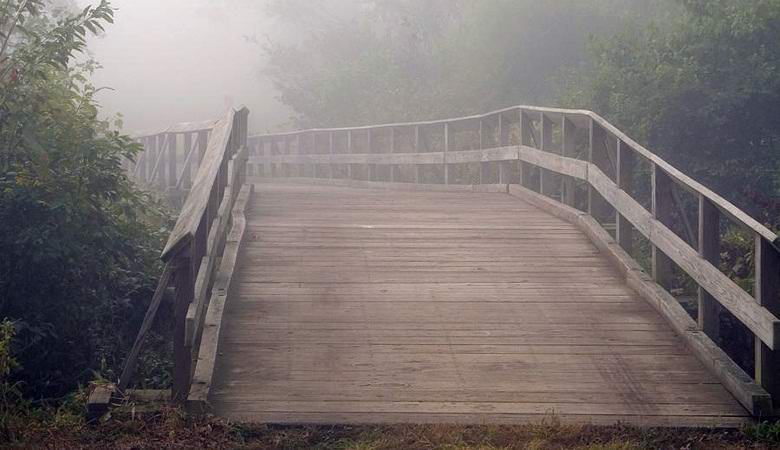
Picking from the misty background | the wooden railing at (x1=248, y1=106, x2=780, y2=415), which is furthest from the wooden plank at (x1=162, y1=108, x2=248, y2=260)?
the misty background

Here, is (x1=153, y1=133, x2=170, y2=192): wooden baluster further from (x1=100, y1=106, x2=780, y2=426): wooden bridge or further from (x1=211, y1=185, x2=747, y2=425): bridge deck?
(x1=211, y1=185, x2=747, y2=425): bridge deck

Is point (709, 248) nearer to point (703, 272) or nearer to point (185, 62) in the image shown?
point (703, 272)

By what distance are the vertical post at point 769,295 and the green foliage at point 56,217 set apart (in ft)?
15.3

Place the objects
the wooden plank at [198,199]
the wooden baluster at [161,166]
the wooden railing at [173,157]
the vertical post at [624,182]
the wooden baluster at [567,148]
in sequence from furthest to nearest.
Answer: the wooden baluster at [161,166]
the wooden railing at [173,157]
the wooden baluster at [567,148]
the vertical post at [624,182]
the wooden plank at [198,199]

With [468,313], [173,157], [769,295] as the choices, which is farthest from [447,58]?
[769,295]

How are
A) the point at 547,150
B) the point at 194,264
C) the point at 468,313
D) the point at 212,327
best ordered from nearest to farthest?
the point at 194,264, the point at 212,327, the point at 468,313, the point at 547,150

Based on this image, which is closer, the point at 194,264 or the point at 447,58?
the point at 194,264

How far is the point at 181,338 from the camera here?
5906 mm

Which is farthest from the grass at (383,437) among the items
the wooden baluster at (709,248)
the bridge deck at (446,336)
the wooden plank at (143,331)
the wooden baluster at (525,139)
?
the wooden baluster at (525,139)

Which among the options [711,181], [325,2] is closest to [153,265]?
[711,181]

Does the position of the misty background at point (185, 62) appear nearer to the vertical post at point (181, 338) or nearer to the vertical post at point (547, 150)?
the vertical post at point (547, 150)

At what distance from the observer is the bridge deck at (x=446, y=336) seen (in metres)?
5.94

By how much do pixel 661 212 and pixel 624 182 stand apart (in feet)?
3.78

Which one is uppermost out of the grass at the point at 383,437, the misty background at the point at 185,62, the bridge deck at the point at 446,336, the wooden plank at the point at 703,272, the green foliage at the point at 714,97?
the misty background at the point at 185,62
